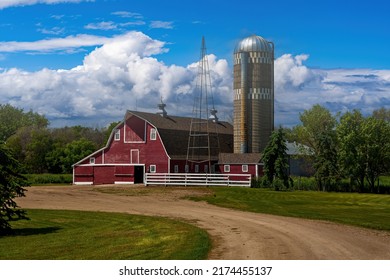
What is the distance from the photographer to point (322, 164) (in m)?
54.1

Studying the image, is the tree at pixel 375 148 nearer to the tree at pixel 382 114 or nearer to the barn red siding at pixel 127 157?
the barn red siding at pixel 127 157

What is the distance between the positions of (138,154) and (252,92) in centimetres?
1558

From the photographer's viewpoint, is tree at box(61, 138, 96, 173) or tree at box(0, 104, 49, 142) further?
tree at box(0, 104, 49, 142)

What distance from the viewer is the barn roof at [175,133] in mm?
58531

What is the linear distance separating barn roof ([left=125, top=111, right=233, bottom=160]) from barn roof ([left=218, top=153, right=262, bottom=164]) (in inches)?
58.1

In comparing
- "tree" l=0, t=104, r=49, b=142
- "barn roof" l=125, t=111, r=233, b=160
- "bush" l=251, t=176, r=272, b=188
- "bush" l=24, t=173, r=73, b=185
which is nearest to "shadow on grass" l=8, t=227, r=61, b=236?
"bush" l=251, t=176, r=272, b=188

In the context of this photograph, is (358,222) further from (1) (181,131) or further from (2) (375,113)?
(2) (375,113)

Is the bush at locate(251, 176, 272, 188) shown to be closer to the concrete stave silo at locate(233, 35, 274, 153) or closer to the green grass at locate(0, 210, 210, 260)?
the concrete stave silo at locate(233, 35, 274, 153)

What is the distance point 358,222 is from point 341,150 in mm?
31459

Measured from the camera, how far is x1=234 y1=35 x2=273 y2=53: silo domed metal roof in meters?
65.0

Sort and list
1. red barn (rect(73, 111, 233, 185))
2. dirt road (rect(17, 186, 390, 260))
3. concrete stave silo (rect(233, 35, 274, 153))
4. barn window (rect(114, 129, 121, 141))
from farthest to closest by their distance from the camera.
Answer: concrete stave silo (rect(233, 35, 274, 153)) < barn window (rect(114, 129, 121, 141)) < red barn (rect(73, 111, 233, 185)) < dirt road (rect(17, 186, 390, 260))

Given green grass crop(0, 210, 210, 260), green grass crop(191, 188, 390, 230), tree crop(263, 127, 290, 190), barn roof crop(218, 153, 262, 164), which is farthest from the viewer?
barn roof crop(218, 153, 262, 164)

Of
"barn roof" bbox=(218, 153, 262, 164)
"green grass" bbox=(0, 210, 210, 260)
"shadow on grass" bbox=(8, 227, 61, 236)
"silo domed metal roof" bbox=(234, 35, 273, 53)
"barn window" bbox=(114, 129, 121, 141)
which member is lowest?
"shadow on grass" bbox=(8, 227, 61, 236)
